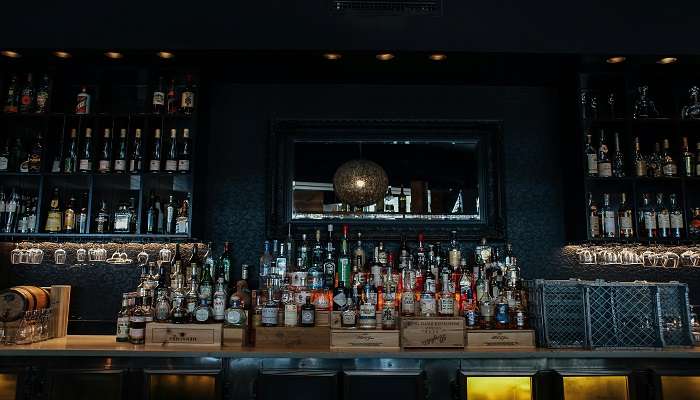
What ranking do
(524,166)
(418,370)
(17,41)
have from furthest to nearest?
(524,166), (17,41), (418,370)

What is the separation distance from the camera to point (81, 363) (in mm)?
2867

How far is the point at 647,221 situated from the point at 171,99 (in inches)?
126

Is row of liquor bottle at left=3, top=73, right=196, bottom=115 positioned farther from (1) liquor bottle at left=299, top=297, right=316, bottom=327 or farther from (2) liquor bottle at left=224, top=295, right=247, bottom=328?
(1) liquor bottle at left=299, top=297, right=316, bottom=327

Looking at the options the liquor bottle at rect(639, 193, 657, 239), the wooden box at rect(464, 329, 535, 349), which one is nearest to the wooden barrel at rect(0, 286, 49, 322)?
the wooden box at rect(464, 329, 535, 349)

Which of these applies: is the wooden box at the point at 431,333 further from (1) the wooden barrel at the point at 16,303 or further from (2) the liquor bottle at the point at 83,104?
(2) the liquor bottle at the point at 83,104

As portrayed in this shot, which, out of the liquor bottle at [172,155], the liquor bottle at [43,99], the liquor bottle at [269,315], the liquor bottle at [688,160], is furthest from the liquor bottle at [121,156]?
the liquor bottle at [688,160]

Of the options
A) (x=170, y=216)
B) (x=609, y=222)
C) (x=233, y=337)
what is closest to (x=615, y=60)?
(x=609, y=222)

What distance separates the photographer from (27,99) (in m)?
3.56

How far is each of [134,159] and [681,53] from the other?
3499 mm

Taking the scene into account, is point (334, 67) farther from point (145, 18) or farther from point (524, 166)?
point (524, 166)

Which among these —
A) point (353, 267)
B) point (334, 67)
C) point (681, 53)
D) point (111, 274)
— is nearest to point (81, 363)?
point (111, 274)

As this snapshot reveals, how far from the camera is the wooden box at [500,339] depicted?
2.99 metres

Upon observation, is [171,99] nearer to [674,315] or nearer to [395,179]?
[395,179]

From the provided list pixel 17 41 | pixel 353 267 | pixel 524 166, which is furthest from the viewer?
pixel 524 166
